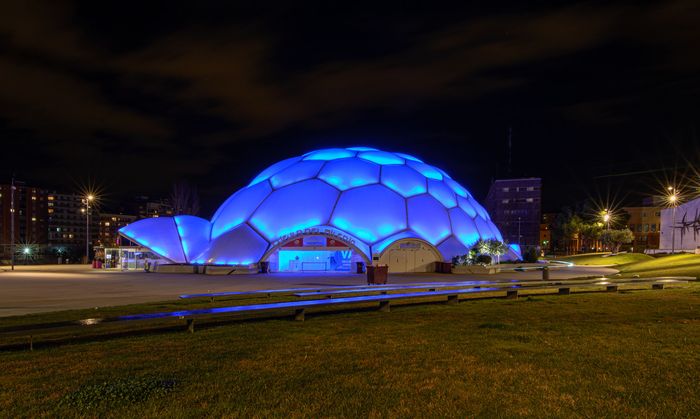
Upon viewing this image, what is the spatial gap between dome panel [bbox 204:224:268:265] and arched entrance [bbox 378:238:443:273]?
8.55m

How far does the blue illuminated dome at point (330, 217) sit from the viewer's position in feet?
107

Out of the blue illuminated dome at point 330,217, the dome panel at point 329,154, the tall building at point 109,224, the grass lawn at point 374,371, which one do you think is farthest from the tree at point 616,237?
the tall building at point 109,224

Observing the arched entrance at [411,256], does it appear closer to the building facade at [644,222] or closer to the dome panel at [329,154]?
the dome panel at [329,154]

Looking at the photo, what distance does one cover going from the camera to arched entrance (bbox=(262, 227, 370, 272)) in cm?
3203

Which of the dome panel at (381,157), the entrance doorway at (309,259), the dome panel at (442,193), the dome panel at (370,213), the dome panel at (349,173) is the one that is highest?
the dome panel at (381,157)

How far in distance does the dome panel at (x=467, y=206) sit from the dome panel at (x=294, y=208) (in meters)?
10.5

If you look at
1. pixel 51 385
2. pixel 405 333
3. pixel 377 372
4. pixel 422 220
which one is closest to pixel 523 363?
pixel 377 372

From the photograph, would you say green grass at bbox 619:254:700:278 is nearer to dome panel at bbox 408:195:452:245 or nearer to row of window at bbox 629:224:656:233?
dome panel at bbox 408:195:452:245

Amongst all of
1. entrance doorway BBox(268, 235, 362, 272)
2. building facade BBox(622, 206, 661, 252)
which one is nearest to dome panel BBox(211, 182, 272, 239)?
entrance doorway BBox(268, 235, 362, 272)

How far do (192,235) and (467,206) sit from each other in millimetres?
21962

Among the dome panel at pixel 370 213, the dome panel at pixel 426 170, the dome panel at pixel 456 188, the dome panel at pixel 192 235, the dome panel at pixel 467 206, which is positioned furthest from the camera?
the dome panel at pixel 456 188

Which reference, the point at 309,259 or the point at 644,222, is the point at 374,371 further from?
the point at 644,222

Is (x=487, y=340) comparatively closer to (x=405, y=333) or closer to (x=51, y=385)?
(x=405, y=333)

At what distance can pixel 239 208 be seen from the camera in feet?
119
